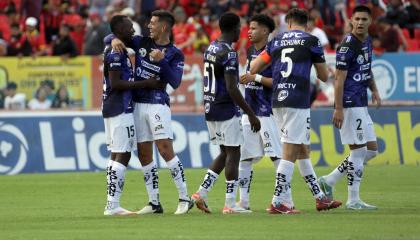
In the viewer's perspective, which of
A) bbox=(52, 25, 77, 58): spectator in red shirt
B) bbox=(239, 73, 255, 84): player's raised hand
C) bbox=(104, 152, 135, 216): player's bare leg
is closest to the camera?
bbox=(104, 152, 135, 216): player's bare leg

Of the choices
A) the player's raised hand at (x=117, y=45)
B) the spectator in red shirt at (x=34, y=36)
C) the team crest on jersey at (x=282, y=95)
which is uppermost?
the spectator in red shirt at (x=34, y=36)

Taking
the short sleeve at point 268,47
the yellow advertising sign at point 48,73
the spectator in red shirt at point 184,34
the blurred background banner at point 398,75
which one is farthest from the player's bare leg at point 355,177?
the spectator in red shirt at point 184,34

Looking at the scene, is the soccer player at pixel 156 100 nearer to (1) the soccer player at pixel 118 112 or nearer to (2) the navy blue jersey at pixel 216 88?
(1) the soccer player at pixel 118 112

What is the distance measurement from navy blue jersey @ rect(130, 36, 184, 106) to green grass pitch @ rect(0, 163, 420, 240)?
151 centimetres

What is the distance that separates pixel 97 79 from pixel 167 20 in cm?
1231

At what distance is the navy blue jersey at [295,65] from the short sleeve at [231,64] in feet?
1.73

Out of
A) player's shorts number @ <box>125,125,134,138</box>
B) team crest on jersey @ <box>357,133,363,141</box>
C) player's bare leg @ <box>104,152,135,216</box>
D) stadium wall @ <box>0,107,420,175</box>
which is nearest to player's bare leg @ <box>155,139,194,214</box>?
player's shorts number @ <box>125,125,134,138</box>

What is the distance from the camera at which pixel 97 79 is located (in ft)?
89.6

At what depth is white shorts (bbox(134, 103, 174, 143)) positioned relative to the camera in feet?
50.0

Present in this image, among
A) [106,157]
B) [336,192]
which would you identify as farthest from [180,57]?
[106,157]

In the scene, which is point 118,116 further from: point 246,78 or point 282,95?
point 282,95

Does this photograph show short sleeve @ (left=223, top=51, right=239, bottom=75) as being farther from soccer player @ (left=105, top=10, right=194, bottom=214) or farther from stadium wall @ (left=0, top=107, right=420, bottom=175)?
stadium wall @ (left=0, top=107, right=420, bottom=175)

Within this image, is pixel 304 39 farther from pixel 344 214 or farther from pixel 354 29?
pixel 344 214

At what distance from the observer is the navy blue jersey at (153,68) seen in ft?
50.0
